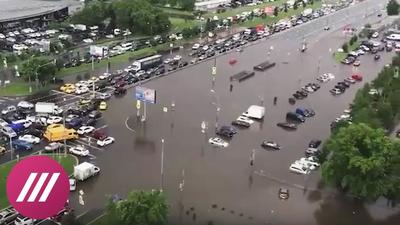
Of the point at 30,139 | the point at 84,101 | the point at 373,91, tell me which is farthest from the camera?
the point at 373,91

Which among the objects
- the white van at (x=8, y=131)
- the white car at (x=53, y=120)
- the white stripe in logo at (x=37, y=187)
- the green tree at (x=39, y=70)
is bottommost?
the white car at (x=53, y=120)

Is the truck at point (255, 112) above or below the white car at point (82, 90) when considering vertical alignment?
above

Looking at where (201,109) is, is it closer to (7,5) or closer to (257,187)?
(257,187)

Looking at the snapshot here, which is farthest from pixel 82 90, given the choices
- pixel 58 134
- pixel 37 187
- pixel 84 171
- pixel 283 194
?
pixel 37 187

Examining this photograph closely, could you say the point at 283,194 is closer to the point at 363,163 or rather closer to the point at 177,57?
the point at 363,163

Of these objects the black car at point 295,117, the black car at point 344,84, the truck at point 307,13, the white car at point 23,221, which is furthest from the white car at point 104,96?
the truck at point 307,13

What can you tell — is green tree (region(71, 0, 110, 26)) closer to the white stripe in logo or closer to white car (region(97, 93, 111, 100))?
white car (region(97, 93, 111, 100))

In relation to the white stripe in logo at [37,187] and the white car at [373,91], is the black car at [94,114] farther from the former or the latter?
the white stripe in logo at [37,187]
